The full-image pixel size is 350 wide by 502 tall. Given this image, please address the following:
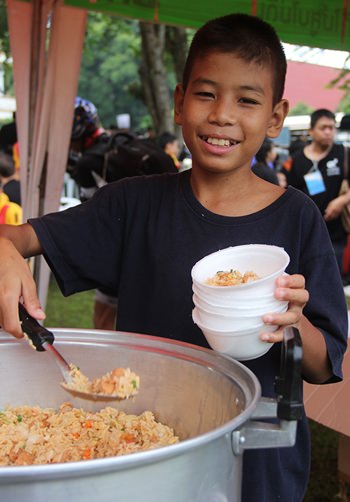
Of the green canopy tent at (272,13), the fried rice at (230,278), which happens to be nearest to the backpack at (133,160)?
the green canopy tent at (272,13)

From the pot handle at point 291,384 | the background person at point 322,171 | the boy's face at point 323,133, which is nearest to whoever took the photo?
the pot handle at point 291,384

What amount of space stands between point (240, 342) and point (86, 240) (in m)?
0.49

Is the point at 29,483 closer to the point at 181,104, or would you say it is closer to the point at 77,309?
the point at 181,104

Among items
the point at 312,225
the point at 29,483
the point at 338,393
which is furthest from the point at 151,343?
the point at 338,393

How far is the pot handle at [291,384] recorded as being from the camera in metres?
0.86

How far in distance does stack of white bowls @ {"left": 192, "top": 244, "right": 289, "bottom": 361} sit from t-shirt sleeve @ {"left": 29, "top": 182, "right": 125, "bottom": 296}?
0.33m

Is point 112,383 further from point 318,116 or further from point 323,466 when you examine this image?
point 318,116

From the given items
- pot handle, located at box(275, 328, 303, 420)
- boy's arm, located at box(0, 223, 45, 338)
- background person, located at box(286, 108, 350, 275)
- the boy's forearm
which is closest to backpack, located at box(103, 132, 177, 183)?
background person, located at box(286, 108, 350, 275)

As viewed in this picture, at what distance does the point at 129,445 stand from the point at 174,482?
36 cm

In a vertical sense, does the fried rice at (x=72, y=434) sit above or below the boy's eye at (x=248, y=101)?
below

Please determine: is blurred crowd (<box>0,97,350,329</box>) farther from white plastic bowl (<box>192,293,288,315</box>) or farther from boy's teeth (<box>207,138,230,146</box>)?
white plastic bowl (<box>192,293,288,315</box>)

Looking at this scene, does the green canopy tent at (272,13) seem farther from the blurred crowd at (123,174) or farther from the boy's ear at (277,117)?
the boy's ear at (277,117)

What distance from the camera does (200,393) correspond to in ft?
3.76

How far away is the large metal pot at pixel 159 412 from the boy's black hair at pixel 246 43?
0.60 meters
